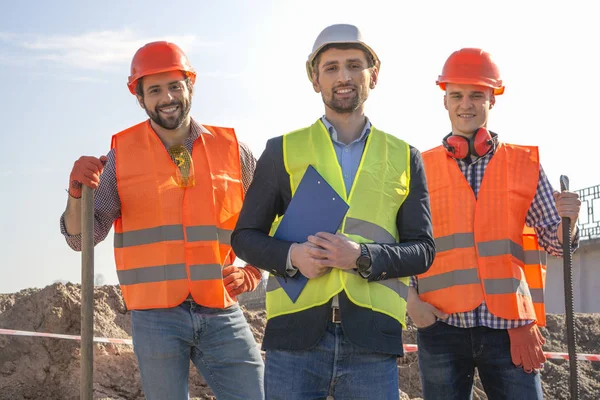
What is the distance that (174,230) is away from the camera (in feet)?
15.7

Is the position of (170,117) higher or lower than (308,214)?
higher

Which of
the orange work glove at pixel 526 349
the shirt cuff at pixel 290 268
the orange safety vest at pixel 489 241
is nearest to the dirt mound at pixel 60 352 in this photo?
the orange safety vest at pixel 489 241

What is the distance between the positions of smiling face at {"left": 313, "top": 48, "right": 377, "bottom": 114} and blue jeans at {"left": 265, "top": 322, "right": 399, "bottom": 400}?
1.02m

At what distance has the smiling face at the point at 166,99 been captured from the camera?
4.96m

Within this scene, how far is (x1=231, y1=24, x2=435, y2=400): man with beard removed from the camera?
3.40m

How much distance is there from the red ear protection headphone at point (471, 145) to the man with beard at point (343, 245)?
117 cm

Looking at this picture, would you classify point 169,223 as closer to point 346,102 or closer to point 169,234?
point 169,234

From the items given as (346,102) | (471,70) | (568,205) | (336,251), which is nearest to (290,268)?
(336,251)

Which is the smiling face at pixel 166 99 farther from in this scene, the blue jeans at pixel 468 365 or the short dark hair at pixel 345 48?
the blue jeans at pixel 468 365

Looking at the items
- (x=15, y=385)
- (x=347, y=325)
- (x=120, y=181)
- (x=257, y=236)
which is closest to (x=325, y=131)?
(x=257, y=236)

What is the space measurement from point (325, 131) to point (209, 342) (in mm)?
1557

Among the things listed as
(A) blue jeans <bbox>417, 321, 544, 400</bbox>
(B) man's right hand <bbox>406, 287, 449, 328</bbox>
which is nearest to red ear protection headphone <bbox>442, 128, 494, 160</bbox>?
(B) man's right hand <bbox>406, 287, 449, 328</bbox>

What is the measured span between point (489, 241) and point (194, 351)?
185cm

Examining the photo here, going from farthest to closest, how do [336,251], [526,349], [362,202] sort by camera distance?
1. [526,349]
2. [362,202]
3. [336,251]
